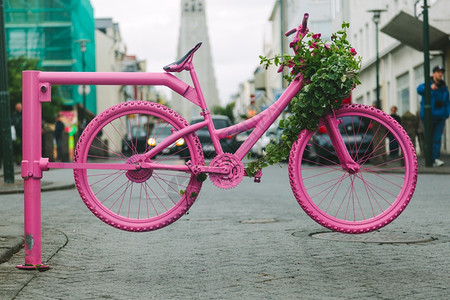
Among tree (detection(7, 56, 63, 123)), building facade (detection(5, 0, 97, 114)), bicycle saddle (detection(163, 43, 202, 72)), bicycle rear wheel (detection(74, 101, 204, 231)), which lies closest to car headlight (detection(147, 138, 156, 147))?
bicycle rear wheel (detection(74, 101, 204, 231))

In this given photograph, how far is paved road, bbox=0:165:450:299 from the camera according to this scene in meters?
4.61

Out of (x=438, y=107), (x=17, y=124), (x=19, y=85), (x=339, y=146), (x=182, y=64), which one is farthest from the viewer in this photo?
(x=19, y=85)

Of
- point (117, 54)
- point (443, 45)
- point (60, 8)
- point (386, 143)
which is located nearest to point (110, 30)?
point (117, 54)

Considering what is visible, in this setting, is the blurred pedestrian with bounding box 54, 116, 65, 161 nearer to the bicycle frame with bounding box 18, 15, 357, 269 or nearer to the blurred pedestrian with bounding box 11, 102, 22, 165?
the blurred pedestrian with bounding box 11, 102, 22, 165

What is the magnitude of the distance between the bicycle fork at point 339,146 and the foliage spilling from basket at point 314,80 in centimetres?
9

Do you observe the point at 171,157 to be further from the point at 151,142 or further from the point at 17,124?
the point at 17,124

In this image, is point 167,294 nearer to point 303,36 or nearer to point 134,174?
point 134,174

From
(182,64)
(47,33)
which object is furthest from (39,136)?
(47,33)

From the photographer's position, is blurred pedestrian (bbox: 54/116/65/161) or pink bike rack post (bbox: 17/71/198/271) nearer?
pink bike rack post (bbox: 17/71/198/271)

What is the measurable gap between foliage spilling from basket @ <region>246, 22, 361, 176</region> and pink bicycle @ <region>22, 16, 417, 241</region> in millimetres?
71

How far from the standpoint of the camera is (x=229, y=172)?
5.27 m

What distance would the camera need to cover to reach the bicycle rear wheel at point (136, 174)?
5.21 m

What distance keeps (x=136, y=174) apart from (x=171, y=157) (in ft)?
0.88

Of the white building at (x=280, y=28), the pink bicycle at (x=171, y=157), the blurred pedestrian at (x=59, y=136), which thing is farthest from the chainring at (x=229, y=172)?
the blurred pedestrian at (x=59, y=136)
